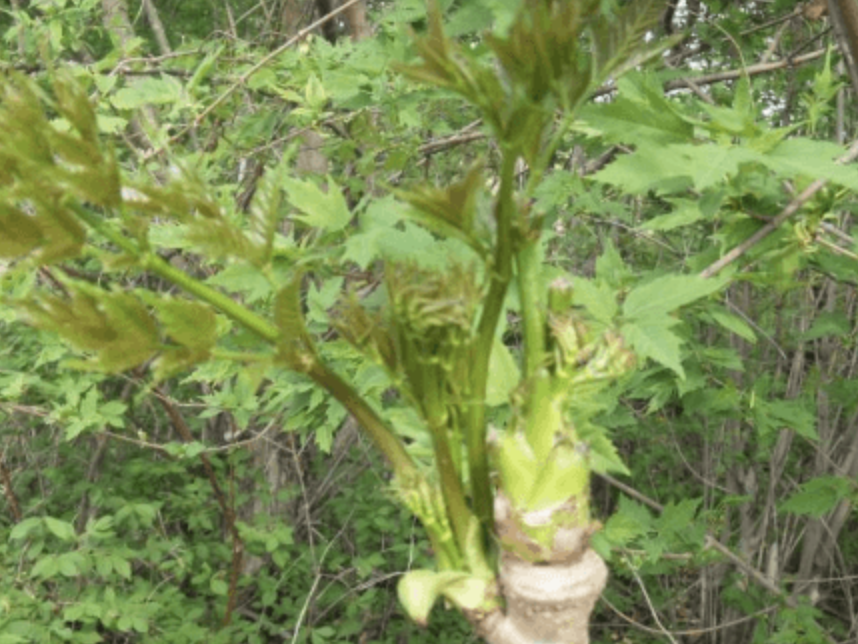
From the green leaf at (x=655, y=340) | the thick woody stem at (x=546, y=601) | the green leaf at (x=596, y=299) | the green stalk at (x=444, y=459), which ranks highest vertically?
the green stalk at (x=444, y=459)

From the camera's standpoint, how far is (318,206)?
1601mm

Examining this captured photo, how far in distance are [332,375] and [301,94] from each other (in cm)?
232

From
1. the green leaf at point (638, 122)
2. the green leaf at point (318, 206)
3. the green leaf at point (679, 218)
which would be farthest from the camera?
the green leaf at point (679, 218)

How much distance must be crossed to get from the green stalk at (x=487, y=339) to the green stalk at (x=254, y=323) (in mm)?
37

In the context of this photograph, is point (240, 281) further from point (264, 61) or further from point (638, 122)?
point (264, 61)

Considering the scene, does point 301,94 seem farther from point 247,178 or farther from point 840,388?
point 840,388

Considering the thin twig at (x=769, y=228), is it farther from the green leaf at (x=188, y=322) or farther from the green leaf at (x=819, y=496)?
the green leaf at (x=819, y=496)

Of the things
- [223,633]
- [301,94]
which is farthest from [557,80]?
[223,633]

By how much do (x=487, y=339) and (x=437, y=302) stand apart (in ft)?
0.16

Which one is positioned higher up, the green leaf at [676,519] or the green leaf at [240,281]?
the green leaf at [240,281]

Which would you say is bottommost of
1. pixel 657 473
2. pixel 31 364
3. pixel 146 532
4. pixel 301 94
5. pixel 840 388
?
pixel 657 473

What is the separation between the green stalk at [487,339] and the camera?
462 mm

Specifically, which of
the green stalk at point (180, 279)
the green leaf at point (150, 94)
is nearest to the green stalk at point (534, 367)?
the green stalk at point (180, 279)

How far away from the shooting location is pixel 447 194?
45cm
